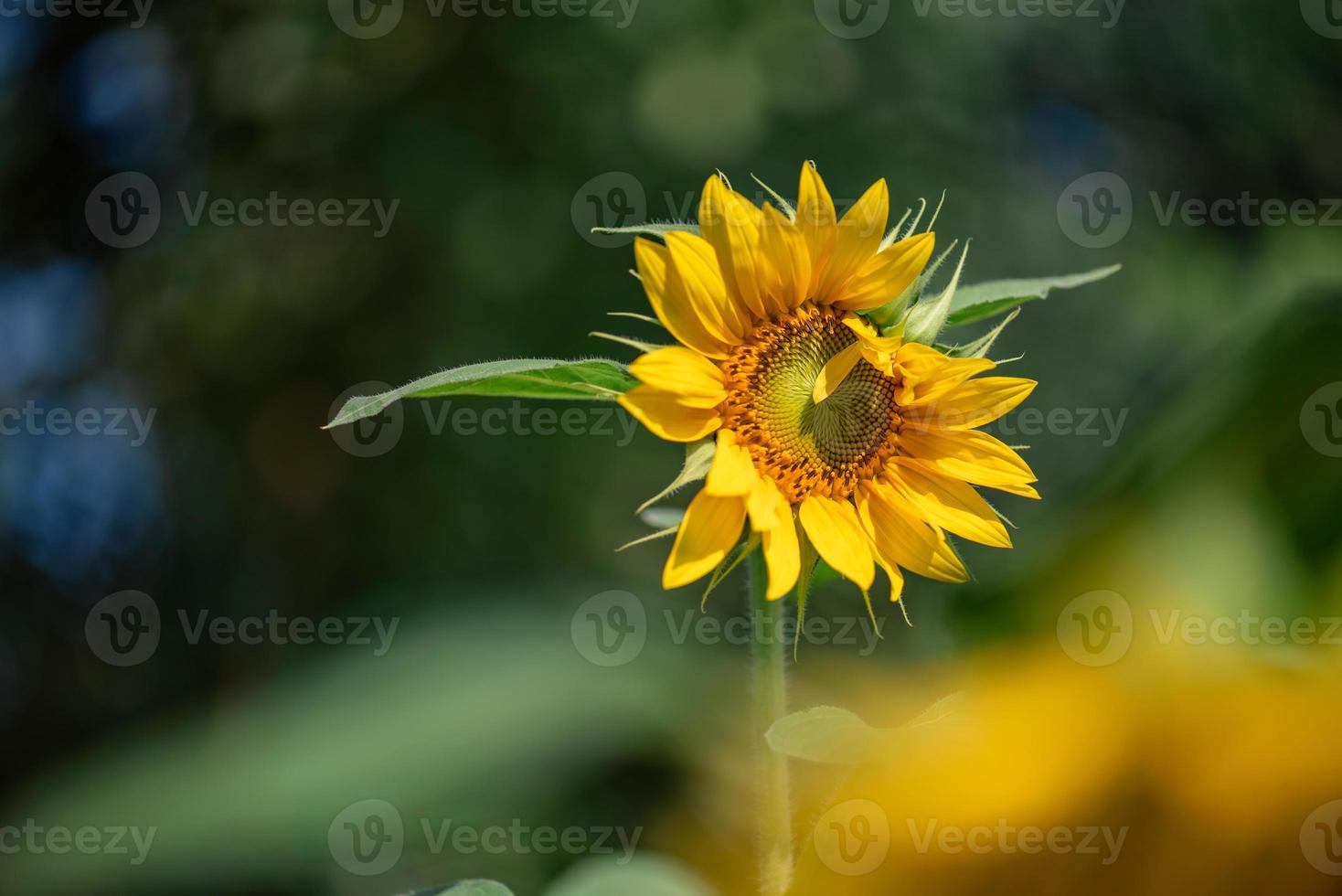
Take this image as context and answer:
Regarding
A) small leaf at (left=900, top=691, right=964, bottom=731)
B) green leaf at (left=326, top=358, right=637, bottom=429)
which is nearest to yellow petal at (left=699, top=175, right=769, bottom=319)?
green leaf at (left=326, top=358, right=637, bottom=429)

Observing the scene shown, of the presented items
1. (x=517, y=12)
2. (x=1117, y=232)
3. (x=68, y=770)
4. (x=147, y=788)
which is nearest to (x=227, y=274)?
(x=517, y=12)

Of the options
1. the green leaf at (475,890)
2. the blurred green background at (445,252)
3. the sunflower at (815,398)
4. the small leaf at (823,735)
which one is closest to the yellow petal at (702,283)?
the sunflower at (815,398)

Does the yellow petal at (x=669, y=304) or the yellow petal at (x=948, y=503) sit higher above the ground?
the yellow petal at (x=669, y=304)

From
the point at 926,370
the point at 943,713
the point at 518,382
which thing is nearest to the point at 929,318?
the point at 926,370

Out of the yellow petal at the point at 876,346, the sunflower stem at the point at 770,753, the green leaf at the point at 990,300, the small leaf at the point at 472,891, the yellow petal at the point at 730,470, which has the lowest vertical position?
the small leaf at the point at 472,891

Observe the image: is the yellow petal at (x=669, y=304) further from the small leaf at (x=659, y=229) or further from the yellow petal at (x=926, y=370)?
the yellow petal at (x=926, y=370)
